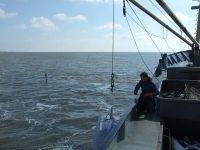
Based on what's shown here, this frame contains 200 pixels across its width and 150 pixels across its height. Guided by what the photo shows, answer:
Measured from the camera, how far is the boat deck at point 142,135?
8422mm

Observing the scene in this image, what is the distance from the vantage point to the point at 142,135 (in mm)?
9328

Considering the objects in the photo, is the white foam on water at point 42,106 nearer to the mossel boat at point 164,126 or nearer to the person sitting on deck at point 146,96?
the mossel boat at point 164,126

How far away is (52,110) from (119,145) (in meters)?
19.7

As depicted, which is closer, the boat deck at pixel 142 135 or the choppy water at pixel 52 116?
the boat deck at pixel 142 135

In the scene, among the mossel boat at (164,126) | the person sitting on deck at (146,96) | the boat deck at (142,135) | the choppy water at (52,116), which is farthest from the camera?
the choppy water at (52,116)

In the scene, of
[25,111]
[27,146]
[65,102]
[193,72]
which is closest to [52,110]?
[25,111]

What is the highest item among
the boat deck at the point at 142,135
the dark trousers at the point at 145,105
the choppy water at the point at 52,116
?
the dark trousers at the point at 145,105

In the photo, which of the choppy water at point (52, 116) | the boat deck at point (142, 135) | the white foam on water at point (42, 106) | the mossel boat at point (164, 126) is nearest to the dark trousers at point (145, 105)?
the mossel boat at point (164, 126)

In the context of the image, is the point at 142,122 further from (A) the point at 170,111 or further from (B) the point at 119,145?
(B) the point at 119,145

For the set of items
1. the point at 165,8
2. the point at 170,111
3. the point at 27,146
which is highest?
the point at 165,8

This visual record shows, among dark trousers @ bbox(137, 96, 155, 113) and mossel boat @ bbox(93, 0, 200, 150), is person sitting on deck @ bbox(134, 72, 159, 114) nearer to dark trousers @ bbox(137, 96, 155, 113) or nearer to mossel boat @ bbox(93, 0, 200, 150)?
dark trousers @ bbox(137, 96, 155, 113)

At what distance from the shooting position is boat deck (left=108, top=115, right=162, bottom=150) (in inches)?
332

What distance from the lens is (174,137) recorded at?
1073 centimetres

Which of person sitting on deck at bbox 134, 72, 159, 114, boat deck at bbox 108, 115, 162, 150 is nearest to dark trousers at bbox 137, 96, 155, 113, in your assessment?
person sitting on deck at bbox 134, 72, 159, 114
